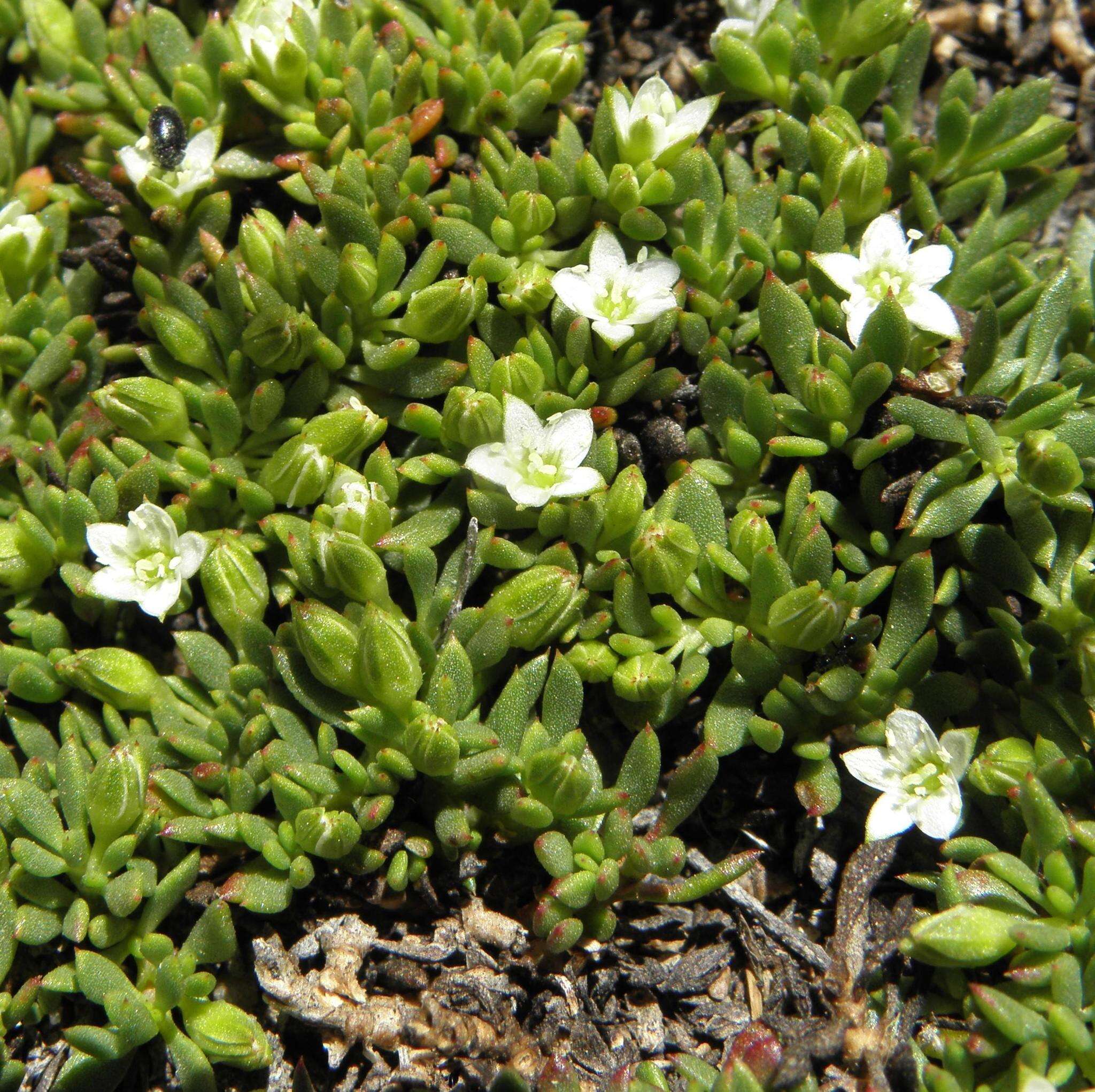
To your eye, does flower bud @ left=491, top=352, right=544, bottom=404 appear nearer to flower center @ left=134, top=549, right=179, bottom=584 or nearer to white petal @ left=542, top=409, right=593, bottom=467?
white petal @ left=542, top=409, right=593, bottom=467

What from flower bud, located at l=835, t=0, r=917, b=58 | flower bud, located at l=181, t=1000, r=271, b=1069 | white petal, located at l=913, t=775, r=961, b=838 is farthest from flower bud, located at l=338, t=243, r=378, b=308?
white petal, located at l=913, t=775, r=961, b=838

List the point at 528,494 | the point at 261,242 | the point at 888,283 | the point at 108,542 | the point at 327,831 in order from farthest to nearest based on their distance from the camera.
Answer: the point at 261,242 < the point at 888,283 < the point at 108,542 < the point at 528,494 < the point at 327,831

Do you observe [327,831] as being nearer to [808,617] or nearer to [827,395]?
[808,617]

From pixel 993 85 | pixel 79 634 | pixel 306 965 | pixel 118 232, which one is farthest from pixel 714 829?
pixel 993 85

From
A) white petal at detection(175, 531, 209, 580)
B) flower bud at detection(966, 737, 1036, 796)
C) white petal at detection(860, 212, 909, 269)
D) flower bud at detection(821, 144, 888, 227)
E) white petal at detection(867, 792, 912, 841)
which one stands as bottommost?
white petal at detection(867, 792, 912, 841)

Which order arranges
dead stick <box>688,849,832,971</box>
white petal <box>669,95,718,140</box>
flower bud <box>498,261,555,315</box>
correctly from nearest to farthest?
dead stick <box>688,849,832,971</box> → flower bud <box>498,261,555,315</box> → white petal <box>669,95,718,140</box>

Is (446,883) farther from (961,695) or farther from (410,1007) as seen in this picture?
(961,695)

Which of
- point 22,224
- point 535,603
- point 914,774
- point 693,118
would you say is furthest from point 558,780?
point 22,224
